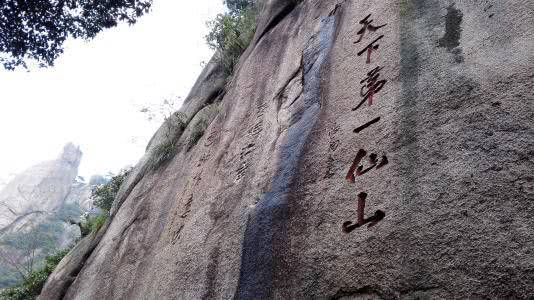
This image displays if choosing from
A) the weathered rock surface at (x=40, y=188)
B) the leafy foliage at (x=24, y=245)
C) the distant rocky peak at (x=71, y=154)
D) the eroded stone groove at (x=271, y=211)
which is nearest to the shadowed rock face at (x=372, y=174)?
the eroded stone groove at (x=271, y=211)

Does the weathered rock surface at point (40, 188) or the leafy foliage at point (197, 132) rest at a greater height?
the weathered rock surface at point (40, 188)

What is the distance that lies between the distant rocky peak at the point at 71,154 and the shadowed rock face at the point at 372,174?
→ 190 ft

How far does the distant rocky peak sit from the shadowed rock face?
58.0m

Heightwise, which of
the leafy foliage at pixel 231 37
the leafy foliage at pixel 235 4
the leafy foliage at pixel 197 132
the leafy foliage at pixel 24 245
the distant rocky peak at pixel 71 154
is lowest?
the leafy foliage at pixel 24 245

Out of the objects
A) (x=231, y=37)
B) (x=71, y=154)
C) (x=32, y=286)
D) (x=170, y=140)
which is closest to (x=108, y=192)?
(x=32, y=286)

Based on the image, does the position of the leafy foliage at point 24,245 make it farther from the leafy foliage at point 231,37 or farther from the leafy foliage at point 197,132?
the leafy foliage at point 197,132

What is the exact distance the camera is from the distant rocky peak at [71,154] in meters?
56.4

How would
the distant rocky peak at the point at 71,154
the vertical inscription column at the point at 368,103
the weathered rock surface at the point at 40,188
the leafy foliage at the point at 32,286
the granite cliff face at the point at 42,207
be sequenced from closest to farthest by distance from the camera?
the vertical inscription column at the point at 368,103
the leafy foliage at the point at 32,286
the granite cliff face at the point at 42,207
the weathered rock surface at the point at 40,188
the distant rocky peak at the point at 71,154

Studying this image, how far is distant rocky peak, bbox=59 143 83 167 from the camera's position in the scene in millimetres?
56375

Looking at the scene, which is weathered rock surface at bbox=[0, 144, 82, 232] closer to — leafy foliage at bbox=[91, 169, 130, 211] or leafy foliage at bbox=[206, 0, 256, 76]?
leafy foliage at bbox=[91, 169, 130, 211]

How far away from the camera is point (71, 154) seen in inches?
2274

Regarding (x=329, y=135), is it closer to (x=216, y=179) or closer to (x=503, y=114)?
(x=503, y=114)

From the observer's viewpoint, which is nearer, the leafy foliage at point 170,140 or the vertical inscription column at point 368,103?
the vertical inscription column at point 368,103

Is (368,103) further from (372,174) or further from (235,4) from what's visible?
(235,4)
